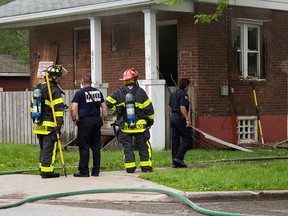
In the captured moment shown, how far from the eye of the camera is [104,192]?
10.7m

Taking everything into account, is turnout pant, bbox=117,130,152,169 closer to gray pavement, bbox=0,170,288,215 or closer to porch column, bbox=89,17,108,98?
gray pavement, bbox=0,170,288,215

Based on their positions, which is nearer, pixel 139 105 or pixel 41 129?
pixel 41 129

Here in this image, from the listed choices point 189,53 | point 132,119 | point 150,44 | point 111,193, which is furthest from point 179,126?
point 189,53

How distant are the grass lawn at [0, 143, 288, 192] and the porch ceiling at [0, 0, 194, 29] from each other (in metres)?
3.55

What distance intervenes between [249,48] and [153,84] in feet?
12.3

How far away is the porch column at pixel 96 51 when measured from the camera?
61.9ft

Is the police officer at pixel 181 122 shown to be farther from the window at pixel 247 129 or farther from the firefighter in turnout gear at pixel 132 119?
the window at pixel 247 129

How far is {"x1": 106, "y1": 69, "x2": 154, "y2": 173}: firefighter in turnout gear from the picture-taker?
41.7 feet

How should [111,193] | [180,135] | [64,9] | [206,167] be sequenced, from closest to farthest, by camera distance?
[111,193] < [206,167] < [180,135] < [64,9]

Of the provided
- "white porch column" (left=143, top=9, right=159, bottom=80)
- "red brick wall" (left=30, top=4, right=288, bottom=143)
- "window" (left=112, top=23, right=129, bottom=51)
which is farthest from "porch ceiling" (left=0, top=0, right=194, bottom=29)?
"window" (left=112, top=23, right=129, bottom=51)

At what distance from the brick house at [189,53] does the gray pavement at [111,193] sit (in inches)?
236

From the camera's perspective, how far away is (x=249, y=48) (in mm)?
20000

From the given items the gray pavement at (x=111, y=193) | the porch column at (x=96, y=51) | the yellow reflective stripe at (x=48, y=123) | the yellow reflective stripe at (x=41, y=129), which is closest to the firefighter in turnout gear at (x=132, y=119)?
the gray pavement at (x=111, y=193)

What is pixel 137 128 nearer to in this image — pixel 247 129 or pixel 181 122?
pixel 181 122
